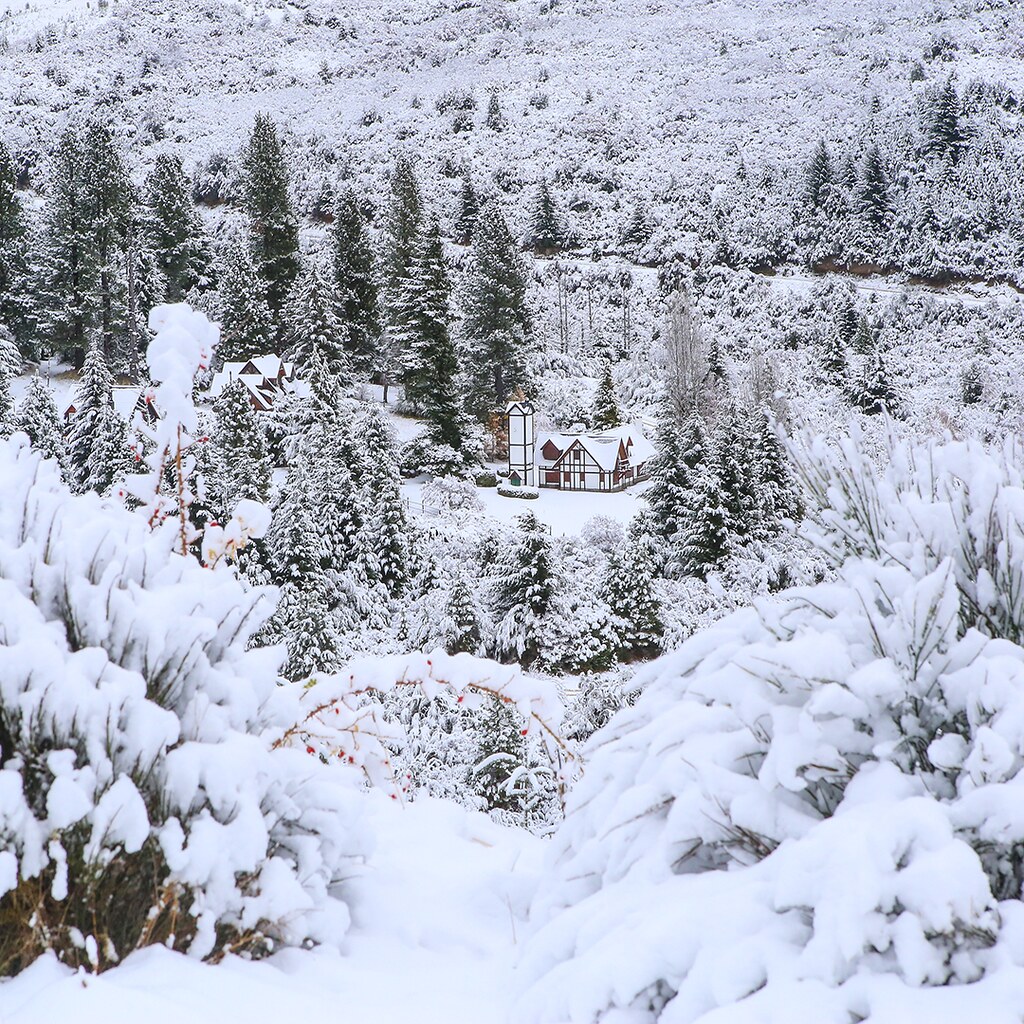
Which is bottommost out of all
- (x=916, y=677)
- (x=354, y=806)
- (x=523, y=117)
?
(x=354, y=806)

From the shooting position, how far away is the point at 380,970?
1760 millimetres

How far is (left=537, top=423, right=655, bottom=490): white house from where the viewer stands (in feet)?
79.7

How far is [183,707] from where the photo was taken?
178 cm

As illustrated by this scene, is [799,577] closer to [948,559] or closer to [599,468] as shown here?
[599,468]

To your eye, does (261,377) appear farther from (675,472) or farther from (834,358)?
(834,358)

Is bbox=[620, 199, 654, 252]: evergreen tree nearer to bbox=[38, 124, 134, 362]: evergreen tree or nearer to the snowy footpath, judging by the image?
bbox=[38, 124, 134, 362]: evergreen tree

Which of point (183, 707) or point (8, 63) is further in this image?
point (8, 63)

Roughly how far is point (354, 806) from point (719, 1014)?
39.8 inches

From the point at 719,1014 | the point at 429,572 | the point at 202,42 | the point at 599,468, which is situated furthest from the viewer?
the point at 202,42

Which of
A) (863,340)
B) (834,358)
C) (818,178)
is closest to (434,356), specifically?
(834,358)

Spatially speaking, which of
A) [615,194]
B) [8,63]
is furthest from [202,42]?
[615,194]

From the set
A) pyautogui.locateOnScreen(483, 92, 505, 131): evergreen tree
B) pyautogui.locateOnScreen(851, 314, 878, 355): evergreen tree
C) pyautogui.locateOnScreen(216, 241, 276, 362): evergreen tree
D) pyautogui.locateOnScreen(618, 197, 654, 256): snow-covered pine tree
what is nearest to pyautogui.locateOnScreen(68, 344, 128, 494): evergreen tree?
pyautogui.locateOnScreen(216, 241, 276, 362): evergreen tree

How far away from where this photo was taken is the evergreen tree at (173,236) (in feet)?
99.0

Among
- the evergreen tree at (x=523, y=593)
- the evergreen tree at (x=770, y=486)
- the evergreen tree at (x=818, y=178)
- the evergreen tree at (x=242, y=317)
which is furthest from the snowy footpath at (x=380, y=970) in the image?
the evergreen tree at (x=818, y=178)
